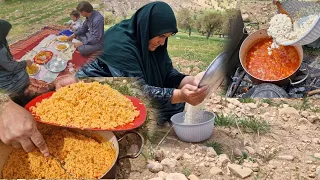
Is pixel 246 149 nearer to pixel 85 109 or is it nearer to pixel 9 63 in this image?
pixel 85 109

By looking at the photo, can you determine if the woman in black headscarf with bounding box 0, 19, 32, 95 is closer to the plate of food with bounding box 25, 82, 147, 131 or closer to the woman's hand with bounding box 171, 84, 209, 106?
the plate of food with bounding box 25, 82, 147, 131

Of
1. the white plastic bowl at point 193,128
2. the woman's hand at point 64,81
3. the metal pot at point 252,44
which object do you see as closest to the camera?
the woman's hand at point 64,81

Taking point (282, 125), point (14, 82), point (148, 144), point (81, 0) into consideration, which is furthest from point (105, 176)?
point (282, 125)

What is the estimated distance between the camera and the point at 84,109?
1931mm

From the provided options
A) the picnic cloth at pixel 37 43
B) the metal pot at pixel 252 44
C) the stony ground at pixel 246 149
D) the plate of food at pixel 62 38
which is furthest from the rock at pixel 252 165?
the plate of food at pixel 62 38

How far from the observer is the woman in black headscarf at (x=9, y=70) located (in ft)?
6.27

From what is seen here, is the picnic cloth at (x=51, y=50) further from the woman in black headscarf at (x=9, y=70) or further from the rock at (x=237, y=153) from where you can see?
the rock at (x=237, y=153)

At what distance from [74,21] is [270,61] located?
75 cm

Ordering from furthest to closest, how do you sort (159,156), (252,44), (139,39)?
1. (252,44)
2. (159,156)
3. (139,39)

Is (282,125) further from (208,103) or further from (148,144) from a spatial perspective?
(148,144)

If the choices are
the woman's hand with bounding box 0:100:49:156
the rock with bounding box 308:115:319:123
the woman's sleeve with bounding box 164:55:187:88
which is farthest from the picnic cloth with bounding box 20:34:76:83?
the rock with bounding box 308:115:319:123

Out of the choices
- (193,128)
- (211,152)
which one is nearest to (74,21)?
(193,128)

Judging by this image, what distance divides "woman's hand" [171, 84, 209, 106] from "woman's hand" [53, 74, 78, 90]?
13.1 inches

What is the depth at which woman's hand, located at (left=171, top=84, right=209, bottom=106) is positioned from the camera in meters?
1.97
